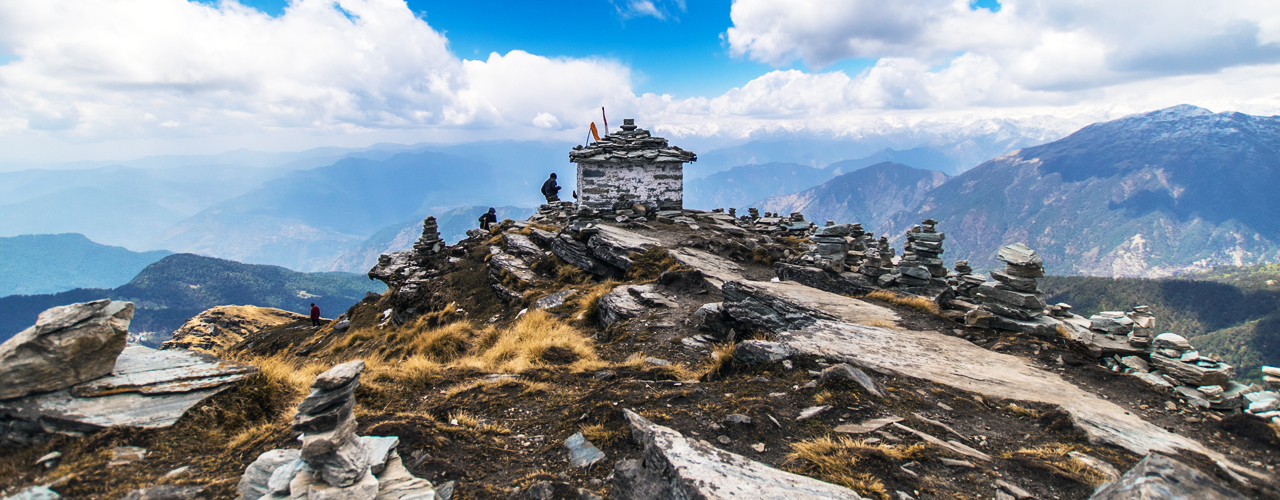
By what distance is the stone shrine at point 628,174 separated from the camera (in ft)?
78.9

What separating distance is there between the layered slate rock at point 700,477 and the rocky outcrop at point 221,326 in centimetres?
3468

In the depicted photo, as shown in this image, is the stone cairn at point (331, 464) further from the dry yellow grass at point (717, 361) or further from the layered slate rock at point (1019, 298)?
the layered slate rock at point (1019, 298)

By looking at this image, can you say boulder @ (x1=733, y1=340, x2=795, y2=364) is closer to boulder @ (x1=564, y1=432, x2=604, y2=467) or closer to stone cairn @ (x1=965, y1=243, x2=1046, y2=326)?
boulder @ (x1=564, y1=432, x2=604, y2=467)

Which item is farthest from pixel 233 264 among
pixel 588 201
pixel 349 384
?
pixel 349 384

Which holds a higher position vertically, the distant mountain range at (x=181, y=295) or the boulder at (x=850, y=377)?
the boulder at (x=850, y=377)

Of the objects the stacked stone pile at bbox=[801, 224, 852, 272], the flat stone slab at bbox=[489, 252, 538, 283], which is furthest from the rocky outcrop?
the stacked stone pile at bbox=[801, 224, 852, 272]

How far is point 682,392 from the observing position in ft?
25.6

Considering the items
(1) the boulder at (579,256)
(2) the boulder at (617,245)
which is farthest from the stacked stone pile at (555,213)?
(2) the boulder at (617,245)

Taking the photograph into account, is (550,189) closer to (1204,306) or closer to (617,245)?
(617,245)

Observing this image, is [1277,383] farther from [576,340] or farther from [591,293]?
[591,293]

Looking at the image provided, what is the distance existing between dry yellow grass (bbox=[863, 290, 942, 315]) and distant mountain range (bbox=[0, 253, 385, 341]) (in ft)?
581

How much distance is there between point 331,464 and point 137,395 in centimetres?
422

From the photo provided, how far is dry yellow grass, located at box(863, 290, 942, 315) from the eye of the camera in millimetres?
12635

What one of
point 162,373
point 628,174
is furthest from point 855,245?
point 162,373
